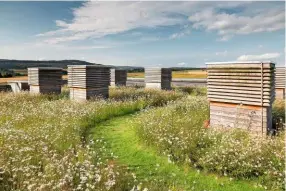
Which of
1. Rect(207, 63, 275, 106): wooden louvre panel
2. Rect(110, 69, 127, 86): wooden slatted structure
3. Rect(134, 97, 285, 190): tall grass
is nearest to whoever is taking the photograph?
Rect(134, 97, 285, 190): tall grass

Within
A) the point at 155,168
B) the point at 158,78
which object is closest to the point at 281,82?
the point at 158,78

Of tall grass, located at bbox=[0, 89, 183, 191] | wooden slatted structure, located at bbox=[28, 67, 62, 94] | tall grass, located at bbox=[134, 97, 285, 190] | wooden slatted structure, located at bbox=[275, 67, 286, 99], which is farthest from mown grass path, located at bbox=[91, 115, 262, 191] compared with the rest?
wooden slatted structure, located at bbox=[275, 67, 286, 99]

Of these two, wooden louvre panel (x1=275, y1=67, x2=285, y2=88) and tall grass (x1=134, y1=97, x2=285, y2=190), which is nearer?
tall grass (x1=134, y1=97, x2=285, y2=190)

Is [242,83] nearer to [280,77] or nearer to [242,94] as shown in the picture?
[242,94]

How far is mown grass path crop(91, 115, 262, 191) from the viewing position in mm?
7660

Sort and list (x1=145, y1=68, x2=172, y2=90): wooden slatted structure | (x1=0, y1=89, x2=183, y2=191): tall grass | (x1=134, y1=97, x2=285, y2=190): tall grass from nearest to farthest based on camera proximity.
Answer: (x1=0, y1=89, x2=183, y2=191): tall grass, (x1=134, y1=97, x2=285, y2=190): tall grass, (x1=145, y1=68, x2=172, y2=90): wooden slatted structure

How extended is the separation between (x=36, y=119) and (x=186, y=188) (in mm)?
9308

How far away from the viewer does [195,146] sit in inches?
381

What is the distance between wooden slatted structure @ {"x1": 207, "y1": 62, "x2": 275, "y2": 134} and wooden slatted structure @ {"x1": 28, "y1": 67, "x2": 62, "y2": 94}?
18.2 m

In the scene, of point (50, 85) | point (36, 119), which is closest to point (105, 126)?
point (36, 119)

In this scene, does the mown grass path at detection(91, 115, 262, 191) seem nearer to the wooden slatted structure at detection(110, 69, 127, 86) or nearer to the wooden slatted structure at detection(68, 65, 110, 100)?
the wooden slatted structure at detection(68, 65, 110, 100)

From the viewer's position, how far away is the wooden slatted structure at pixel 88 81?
71.8 ft

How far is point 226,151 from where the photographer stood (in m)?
8.69

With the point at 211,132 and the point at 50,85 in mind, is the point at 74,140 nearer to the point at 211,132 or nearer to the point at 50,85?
the point at 211,132
